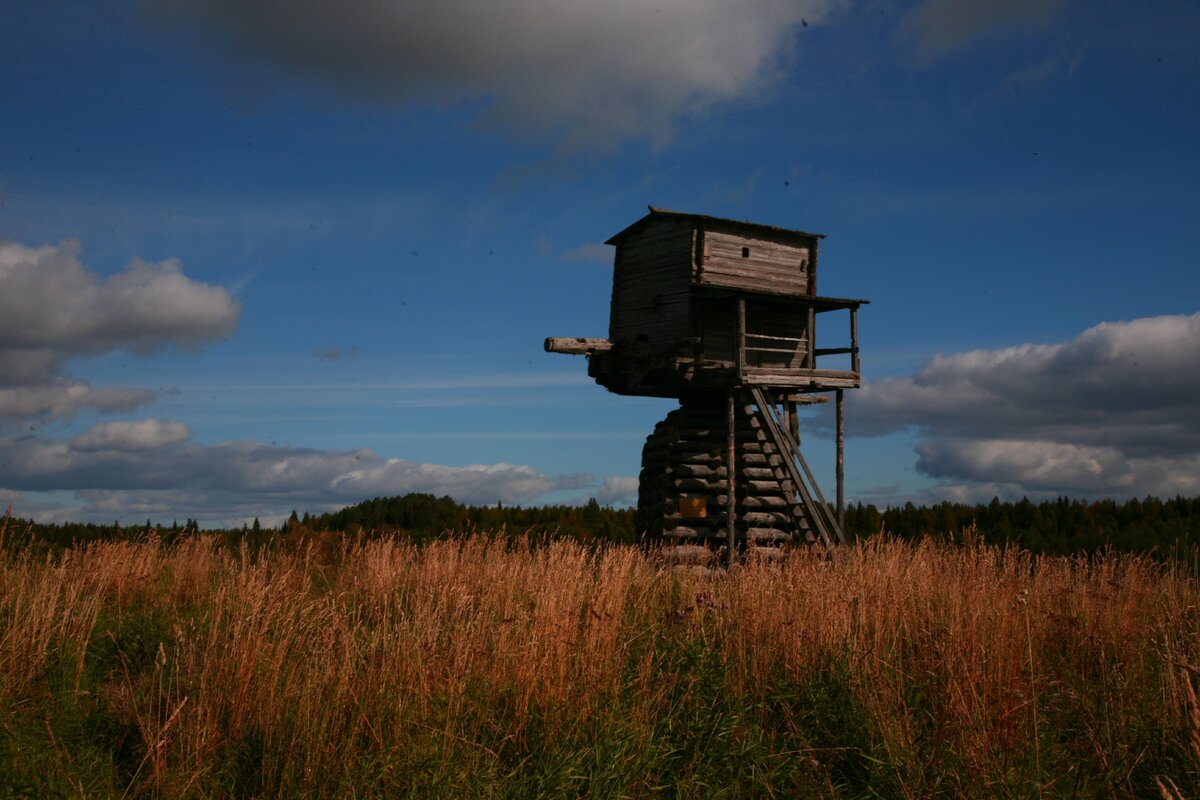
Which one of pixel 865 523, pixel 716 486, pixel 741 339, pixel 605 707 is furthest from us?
pixel 865 523

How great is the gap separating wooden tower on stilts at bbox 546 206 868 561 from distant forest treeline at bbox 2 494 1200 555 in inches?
86.8

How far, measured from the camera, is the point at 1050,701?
743cm

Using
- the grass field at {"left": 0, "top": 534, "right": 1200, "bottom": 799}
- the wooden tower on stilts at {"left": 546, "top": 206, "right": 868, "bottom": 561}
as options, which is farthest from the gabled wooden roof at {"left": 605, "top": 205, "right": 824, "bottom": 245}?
the grass field at {"left": 0, "top": 534, "right": 1200, "bottom": 799}

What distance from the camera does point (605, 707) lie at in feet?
19.7

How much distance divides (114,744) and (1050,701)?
7.16m

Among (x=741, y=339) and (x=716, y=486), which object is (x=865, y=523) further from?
(x=741, y=339)

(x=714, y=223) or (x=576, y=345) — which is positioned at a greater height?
(x=714, y=223)

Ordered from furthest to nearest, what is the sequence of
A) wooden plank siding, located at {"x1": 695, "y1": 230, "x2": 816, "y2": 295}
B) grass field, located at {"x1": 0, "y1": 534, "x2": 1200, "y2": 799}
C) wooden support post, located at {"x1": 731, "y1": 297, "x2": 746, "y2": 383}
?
wooden plank siding, located at {"x1": 695, "y1": 230, "x2": 816, "y2": 295}, wooden support post, located at {"x1": 731, "y1": 297, "x2": 746, "y2": 383}, grass field, located at {"x1": 0, "y1": 534, "x2": 1200, "y2": 799}

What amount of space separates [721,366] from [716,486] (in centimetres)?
300

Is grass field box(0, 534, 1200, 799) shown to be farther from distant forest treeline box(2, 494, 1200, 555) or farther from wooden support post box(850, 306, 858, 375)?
distant forest treeline box(2, 494, 1200, 555)

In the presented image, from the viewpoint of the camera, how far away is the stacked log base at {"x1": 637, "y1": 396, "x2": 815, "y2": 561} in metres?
18.2

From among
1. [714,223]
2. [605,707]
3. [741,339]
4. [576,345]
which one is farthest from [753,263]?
[605,707]

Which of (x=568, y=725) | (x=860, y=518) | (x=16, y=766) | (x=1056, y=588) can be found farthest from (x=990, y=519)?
(x=16, y=766)

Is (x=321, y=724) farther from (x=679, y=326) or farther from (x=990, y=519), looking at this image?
(x=990, y=519)
